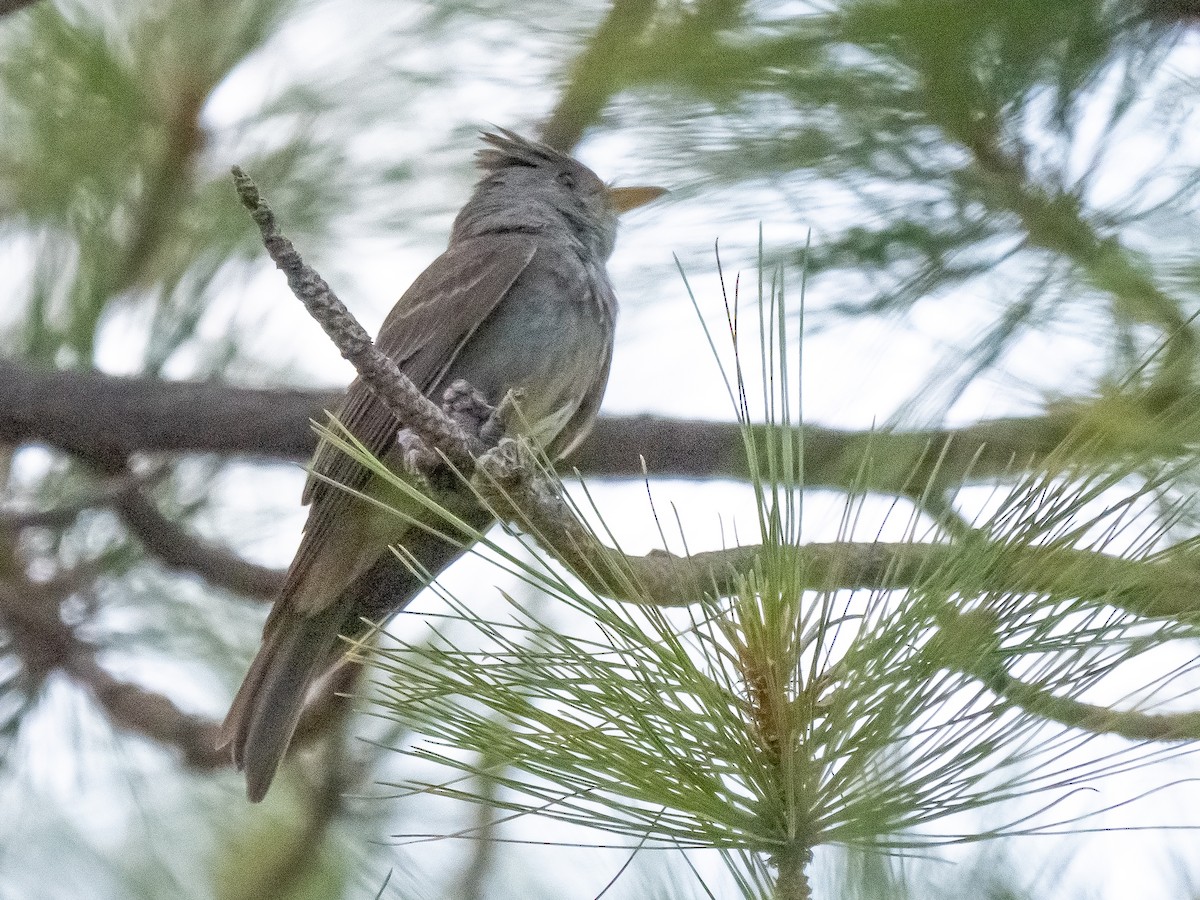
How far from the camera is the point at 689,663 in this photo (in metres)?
1.72

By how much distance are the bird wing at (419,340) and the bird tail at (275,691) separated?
0.24ft

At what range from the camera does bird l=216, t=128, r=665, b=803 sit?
3430 mm

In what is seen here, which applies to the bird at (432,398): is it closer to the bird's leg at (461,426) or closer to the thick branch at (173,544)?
the thick branch at (173,544)

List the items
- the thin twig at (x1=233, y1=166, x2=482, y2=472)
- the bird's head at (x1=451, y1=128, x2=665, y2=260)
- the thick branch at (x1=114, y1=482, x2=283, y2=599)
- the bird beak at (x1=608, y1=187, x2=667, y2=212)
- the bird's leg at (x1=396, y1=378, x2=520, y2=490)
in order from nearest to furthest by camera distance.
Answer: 1. the thin twig at (x1=233, y1=166, x2=482, y2=472)
2. the bird's leg at (x1=396, y1=378, x2=520, y2=490)
3. the thick branch at (x1=114, y1=482, x2=283, y2=599)
4. the bird beak at (x1=608, y1=187, x2=667, y2=212)
5. the bird's head at (x1=451, y1=128, x2=665, y2=260)

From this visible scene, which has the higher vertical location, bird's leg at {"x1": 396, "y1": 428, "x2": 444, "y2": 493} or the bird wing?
the bird wing

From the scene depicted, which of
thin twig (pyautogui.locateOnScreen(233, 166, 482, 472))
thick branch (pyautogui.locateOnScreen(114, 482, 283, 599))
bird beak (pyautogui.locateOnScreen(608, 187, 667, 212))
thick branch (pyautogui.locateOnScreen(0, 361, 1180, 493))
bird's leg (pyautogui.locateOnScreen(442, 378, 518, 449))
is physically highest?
bird beak (pyautogui.locateOnScreen(608, 187, 667, 212))

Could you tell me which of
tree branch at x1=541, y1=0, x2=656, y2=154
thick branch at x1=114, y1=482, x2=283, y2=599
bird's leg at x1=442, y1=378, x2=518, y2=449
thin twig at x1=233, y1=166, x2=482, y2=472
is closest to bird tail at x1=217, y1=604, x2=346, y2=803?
thick branch at x1=114, y1=482, x2=283, y2=599

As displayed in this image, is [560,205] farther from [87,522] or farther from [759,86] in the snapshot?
[759,86]

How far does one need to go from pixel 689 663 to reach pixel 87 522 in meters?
2.29

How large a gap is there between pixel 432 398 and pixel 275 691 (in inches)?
30.8

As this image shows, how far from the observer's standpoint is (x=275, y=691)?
3363 millimetres

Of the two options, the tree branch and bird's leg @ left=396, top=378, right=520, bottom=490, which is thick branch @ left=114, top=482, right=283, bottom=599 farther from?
the tree branch

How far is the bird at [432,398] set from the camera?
343cm

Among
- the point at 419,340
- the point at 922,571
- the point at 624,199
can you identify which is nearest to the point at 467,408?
the point at 419,340
